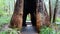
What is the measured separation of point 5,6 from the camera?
58.0 feet

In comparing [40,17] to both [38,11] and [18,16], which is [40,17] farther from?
[18,16]

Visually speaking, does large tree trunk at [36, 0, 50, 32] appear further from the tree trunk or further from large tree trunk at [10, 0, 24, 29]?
large tree trunk at [10, 0, 24, 29]

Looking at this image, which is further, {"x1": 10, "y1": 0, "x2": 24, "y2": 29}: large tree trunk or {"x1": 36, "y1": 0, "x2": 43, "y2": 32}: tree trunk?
{"x1": 36, "y1": 0, "x2": 43, "y2": 32}: tree trunk

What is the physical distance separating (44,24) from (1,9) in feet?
35.3

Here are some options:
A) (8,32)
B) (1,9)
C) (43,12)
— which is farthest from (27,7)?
(1,9)

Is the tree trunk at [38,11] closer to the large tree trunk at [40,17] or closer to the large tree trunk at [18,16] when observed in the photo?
the large tree trunk at [40,17]

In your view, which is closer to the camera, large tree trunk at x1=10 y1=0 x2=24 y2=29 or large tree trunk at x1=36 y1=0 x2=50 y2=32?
large tree trunk at x1=10 y1=0 x2=24 y2=29

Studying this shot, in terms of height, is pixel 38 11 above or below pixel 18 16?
above

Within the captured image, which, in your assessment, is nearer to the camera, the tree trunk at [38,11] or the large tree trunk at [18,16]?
the large tree trunk at [18,16]

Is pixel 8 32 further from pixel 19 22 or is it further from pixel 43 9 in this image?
pixel 43 9

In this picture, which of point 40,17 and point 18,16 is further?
point 40,17

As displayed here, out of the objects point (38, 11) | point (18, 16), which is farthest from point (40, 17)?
point (18, 16)

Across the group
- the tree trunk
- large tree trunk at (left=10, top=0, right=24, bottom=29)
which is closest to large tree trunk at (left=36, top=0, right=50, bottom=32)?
the tree trunk

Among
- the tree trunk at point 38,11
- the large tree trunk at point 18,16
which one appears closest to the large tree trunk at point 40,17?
the tree trunk at point 38,11
